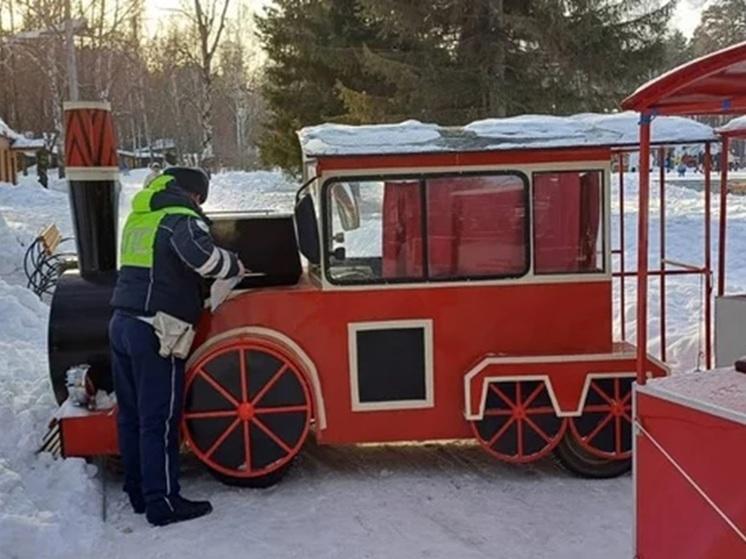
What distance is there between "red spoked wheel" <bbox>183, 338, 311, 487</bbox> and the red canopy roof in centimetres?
247

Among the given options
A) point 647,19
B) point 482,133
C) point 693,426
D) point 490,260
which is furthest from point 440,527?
point 647,19

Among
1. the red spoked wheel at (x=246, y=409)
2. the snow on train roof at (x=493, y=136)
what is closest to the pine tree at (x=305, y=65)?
the snow on train roof at (x=493, y=136)

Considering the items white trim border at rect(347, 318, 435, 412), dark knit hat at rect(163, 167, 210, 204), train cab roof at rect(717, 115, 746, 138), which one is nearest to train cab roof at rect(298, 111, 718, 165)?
train cab roof at rect(717, 115, 746, 138)

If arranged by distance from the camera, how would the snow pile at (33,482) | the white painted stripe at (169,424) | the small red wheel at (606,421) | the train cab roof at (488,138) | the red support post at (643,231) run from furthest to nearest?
the small red wheel at (606,421) → the train cab roof at (488,138) → the white painted stripe at (169,424) → the snow pile at (33,482) → the red support post at (643,231)

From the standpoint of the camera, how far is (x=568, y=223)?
5.35 metres

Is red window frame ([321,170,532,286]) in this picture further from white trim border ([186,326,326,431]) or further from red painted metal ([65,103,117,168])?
red painted metal ([65,103,117,168])

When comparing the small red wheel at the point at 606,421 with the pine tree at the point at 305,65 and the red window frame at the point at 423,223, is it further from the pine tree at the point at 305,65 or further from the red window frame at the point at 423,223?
the pine tree at the point at 305,65

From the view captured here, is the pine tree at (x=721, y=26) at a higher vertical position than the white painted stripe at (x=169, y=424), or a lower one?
higher

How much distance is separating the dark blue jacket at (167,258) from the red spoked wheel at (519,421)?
5.53 feet

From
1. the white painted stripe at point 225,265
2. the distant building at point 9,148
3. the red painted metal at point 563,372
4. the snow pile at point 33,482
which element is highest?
the distant building at point 9,148

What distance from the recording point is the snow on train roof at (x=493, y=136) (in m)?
5.11

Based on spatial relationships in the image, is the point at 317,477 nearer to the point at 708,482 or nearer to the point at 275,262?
the point at 275,262

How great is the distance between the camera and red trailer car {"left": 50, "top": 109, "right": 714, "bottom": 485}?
5191 mm

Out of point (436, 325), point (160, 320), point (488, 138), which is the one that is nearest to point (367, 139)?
point (488, 138)
